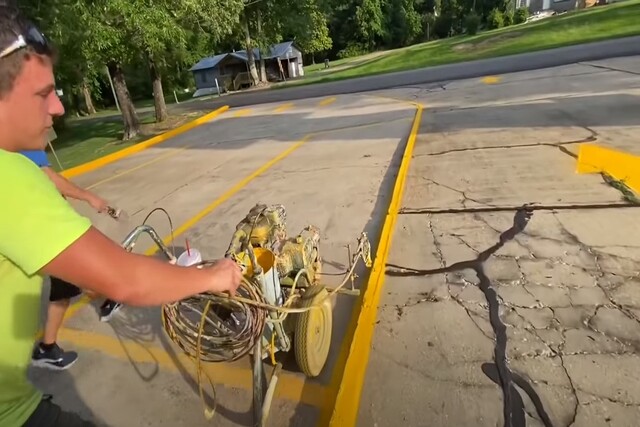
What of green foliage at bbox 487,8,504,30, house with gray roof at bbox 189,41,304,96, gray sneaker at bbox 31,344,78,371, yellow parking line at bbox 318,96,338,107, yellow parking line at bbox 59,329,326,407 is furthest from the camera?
green foliage at bbox 487,8,504,30

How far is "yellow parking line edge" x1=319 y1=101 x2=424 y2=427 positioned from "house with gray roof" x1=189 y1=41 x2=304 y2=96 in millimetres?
46127

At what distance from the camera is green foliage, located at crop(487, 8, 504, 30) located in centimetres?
5472

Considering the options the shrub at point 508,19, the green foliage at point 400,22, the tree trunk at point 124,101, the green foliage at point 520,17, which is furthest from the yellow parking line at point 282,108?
the green foliage at point 400,22

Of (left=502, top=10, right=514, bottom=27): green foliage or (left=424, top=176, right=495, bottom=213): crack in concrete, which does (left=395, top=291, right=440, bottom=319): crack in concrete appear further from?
(left=502, top=10, right=514, bottom=27): green foliage

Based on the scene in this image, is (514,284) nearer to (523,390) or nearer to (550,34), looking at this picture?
(523,390)

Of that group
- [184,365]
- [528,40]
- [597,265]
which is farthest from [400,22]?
[184,365]

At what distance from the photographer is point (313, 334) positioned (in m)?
2.80

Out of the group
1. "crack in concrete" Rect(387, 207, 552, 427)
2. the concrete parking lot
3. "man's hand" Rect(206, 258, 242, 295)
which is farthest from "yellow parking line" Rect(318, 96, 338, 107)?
"man's hand" Rect(206, 258, 242, 295)

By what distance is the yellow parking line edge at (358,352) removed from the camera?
2.57 m

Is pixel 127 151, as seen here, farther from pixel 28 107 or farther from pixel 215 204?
pixel 28 107

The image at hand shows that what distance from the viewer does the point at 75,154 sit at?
1421cm

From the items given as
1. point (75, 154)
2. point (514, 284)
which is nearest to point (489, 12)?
point (75, 154)

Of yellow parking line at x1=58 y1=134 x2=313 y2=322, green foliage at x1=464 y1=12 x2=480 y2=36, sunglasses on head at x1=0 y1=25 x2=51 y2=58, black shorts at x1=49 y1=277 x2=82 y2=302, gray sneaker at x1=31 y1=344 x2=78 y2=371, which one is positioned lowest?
yellow parking line at x1=58 y1=134 x2=313 y2=322

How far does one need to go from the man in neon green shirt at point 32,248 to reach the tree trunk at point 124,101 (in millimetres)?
16007
